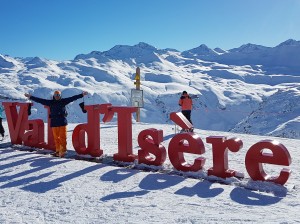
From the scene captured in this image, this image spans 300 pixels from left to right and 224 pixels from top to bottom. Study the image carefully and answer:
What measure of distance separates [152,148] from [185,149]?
0.87m

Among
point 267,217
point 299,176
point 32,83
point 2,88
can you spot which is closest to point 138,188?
point 267,217

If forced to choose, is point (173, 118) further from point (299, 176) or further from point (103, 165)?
point (299, 176)

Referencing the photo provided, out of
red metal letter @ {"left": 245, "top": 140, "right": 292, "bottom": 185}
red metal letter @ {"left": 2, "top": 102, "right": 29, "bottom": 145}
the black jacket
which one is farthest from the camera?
red metal letter @ {"left": 2, "top": 102, "right": 29, "bottom": 145}

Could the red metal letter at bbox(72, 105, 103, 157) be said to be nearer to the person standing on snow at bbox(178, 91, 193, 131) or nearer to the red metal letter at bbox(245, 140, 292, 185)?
the red metal letter at bbox(245, 140, 292, 185)

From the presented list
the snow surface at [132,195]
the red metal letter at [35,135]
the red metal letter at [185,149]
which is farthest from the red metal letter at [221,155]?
the red metal letter at [35,135]

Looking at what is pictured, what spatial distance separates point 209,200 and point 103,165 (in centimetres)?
309

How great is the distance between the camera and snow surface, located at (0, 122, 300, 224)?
4.78 metres

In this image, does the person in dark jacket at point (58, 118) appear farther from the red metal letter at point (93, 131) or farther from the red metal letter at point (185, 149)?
the red metal letter at point (185, 149)

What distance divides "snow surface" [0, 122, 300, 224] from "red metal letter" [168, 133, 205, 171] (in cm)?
16

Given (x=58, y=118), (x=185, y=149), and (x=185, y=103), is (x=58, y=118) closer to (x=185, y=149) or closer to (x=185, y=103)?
(x=185, y=149)

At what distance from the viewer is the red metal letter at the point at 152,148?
25.0 ft

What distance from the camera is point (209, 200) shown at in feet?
17.9

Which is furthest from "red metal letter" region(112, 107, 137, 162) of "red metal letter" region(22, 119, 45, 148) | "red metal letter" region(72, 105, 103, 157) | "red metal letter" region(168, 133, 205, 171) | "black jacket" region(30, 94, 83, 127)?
"red metal letter" region(22, 119, 45, 148)

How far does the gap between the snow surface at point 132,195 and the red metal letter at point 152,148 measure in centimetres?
17
